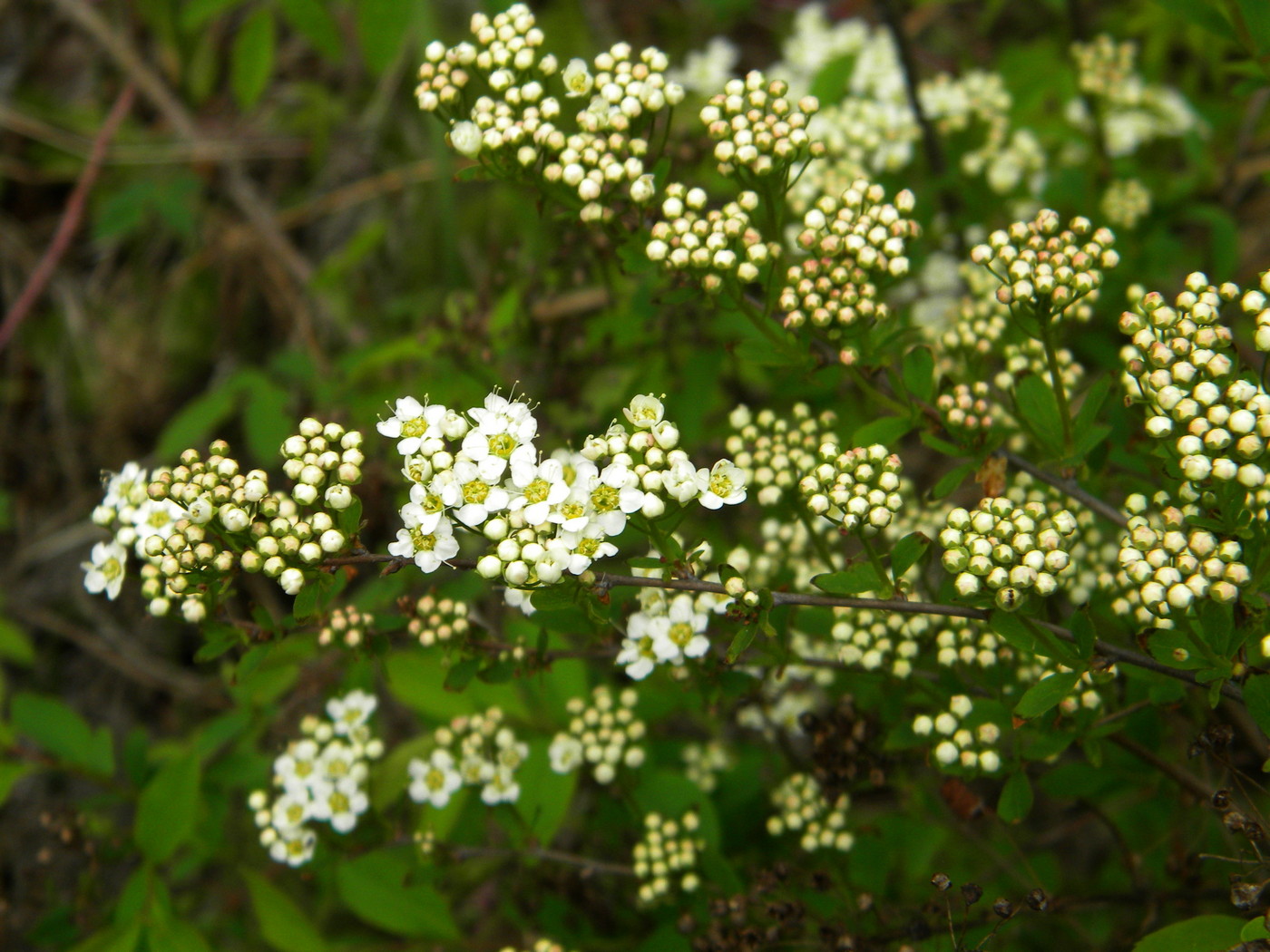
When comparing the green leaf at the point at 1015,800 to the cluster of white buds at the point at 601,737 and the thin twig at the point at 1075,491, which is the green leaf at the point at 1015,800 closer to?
the thin twig at the point at 1075,491

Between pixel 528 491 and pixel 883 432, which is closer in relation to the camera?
pixel 528 491

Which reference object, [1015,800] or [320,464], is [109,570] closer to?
[320,464]

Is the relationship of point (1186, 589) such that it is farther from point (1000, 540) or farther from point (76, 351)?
point (76, 351)

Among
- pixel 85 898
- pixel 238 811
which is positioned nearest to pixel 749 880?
pixel 85 898

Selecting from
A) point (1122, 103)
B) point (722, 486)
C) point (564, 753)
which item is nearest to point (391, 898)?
point (564, 753)

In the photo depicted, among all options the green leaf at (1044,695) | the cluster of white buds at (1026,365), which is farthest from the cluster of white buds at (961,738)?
the cluster of white buds at (1026,365)
